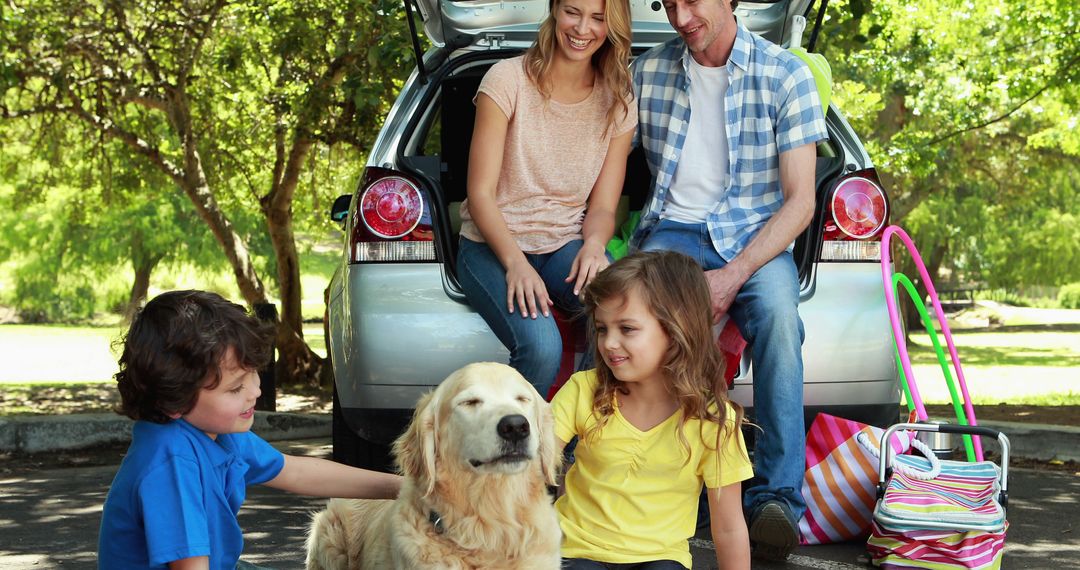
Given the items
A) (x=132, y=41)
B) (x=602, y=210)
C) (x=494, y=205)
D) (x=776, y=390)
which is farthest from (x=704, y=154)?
(x=132, y=41)

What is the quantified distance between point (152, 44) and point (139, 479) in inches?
437

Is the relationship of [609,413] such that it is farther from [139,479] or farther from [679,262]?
[139,479]

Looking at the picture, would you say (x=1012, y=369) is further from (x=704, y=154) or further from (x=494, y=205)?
(x=494, y=205)

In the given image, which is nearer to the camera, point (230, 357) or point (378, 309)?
point (230, 357)

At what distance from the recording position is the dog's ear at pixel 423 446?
3.09 meters

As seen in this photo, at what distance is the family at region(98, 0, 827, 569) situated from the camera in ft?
9.10

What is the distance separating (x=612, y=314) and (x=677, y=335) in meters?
0.19

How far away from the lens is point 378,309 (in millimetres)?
4363

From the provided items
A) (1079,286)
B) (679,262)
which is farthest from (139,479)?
(1079,286)

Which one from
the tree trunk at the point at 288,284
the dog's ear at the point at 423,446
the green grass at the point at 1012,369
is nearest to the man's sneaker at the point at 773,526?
the dog's ear at the point at 423,446

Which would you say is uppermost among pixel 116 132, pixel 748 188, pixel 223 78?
pixel 223 78

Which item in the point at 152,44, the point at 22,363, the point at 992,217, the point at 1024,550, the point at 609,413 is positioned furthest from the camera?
the point at 992,217

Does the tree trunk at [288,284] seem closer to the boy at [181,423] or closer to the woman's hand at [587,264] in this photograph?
the woman's hand at [587,264]

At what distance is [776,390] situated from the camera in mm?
3980
